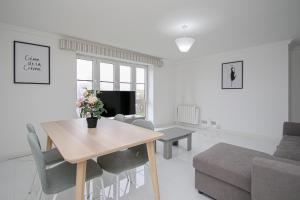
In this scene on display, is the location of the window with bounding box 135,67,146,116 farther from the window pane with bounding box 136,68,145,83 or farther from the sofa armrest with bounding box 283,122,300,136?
the sofa armrest with bounding box 283,122,300,136

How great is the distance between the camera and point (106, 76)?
418cm

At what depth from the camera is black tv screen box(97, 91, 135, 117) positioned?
3.64 m

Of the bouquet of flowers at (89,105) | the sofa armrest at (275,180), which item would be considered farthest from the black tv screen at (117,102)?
the sofa armrest at (275,180)

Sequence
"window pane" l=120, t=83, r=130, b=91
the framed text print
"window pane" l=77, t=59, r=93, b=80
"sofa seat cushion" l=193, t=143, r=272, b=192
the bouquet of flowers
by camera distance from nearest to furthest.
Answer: "sofa seat cushion" l=193, t=143, r=272, b=192 → the bouquet of flowers → the framed text print → "window pane" l=77, t=59, r=93, b=80 → "window pane" l=120, t=83, r=130, b=91

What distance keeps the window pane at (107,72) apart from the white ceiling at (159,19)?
792 mm

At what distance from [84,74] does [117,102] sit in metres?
1.06

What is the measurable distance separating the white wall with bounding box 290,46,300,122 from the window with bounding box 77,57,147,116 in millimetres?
3932

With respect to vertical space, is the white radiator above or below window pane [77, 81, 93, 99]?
below

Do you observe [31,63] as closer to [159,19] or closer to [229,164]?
[159,19]

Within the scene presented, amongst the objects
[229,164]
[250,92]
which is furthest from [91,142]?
[250,92]

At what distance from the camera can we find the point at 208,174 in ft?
5.55

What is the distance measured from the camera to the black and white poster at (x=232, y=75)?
4.16 m

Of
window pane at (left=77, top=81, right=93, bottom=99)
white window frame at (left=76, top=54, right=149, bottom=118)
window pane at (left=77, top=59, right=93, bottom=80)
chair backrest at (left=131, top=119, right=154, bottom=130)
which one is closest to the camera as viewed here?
chair backrest at (left=131, top=119, right=154, bottom=130)

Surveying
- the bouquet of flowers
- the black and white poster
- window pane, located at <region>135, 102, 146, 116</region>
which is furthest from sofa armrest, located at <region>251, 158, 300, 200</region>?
window pane, located at <region>135, 102, 146, 116</region>
